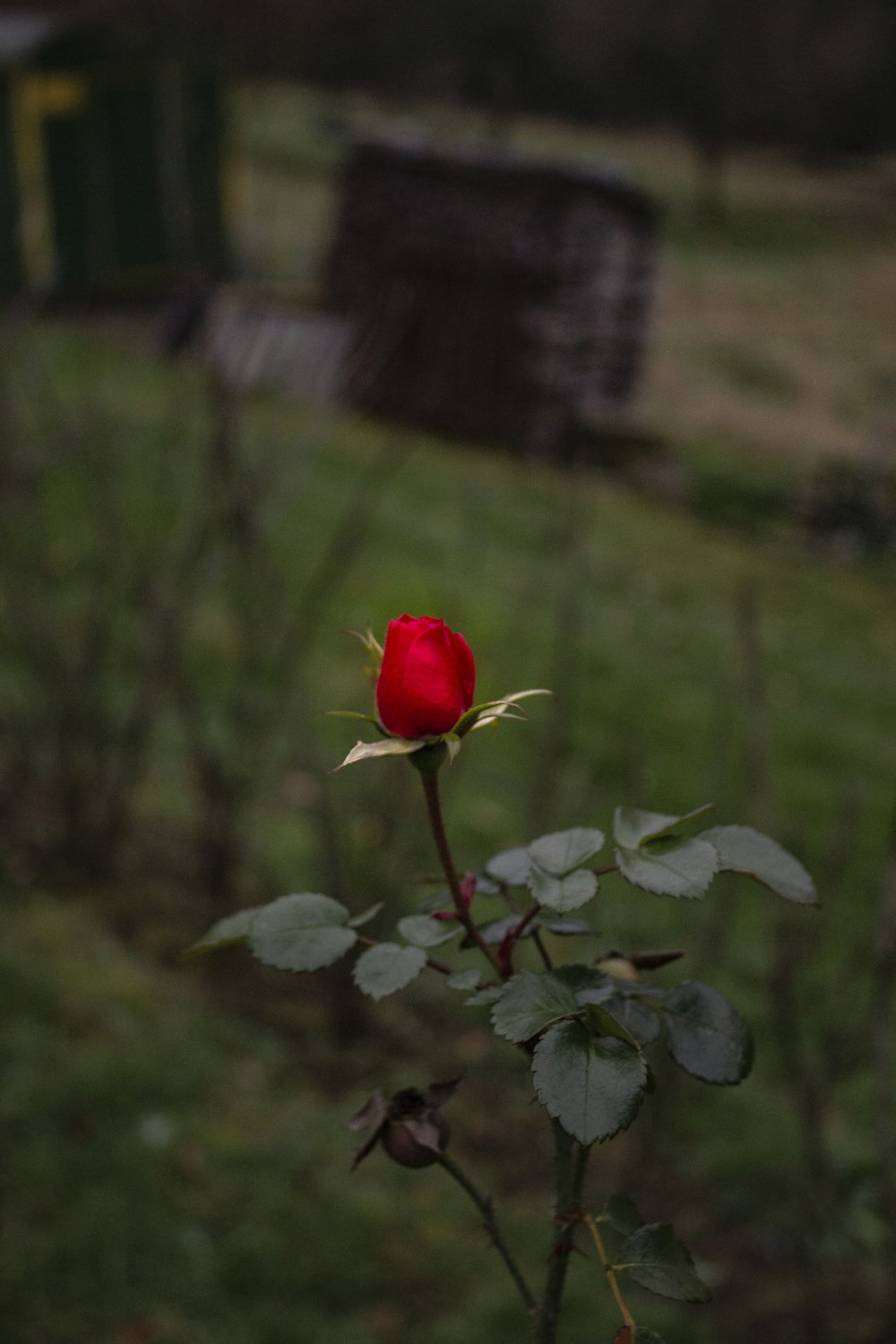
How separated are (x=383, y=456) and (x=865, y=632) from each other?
3.28 meters

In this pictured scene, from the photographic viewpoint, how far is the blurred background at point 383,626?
224 centimetres

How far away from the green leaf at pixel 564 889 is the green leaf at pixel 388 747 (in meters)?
0.10

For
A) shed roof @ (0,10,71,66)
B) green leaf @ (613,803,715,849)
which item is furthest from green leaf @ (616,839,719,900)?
shed roof @ (0,10,71,66)

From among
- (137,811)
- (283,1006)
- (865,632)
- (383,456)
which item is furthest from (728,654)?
(283,1006)

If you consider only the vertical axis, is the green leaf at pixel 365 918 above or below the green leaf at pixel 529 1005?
below

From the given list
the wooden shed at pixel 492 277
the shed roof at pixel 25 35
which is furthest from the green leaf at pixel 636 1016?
the shed roof at pixel 25 35

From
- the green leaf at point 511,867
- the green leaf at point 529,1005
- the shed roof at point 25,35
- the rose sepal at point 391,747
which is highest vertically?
the rose sepal at point 391,747

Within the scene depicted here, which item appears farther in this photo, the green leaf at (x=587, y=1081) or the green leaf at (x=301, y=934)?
the green leaf at (x=301, y=934)

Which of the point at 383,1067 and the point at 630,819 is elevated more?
the point at 630,819

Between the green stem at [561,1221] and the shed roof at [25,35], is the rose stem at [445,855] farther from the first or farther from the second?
the shed roof at [25,35]

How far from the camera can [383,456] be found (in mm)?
8367

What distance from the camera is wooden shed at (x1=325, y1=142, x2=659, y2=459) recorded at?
9898 millimetres

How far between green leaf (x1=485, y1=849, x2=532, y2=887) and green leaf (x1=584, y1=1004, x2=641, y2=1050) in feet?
0.45

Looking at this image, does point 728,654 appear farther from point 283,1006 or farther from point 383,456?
point 283,1006
